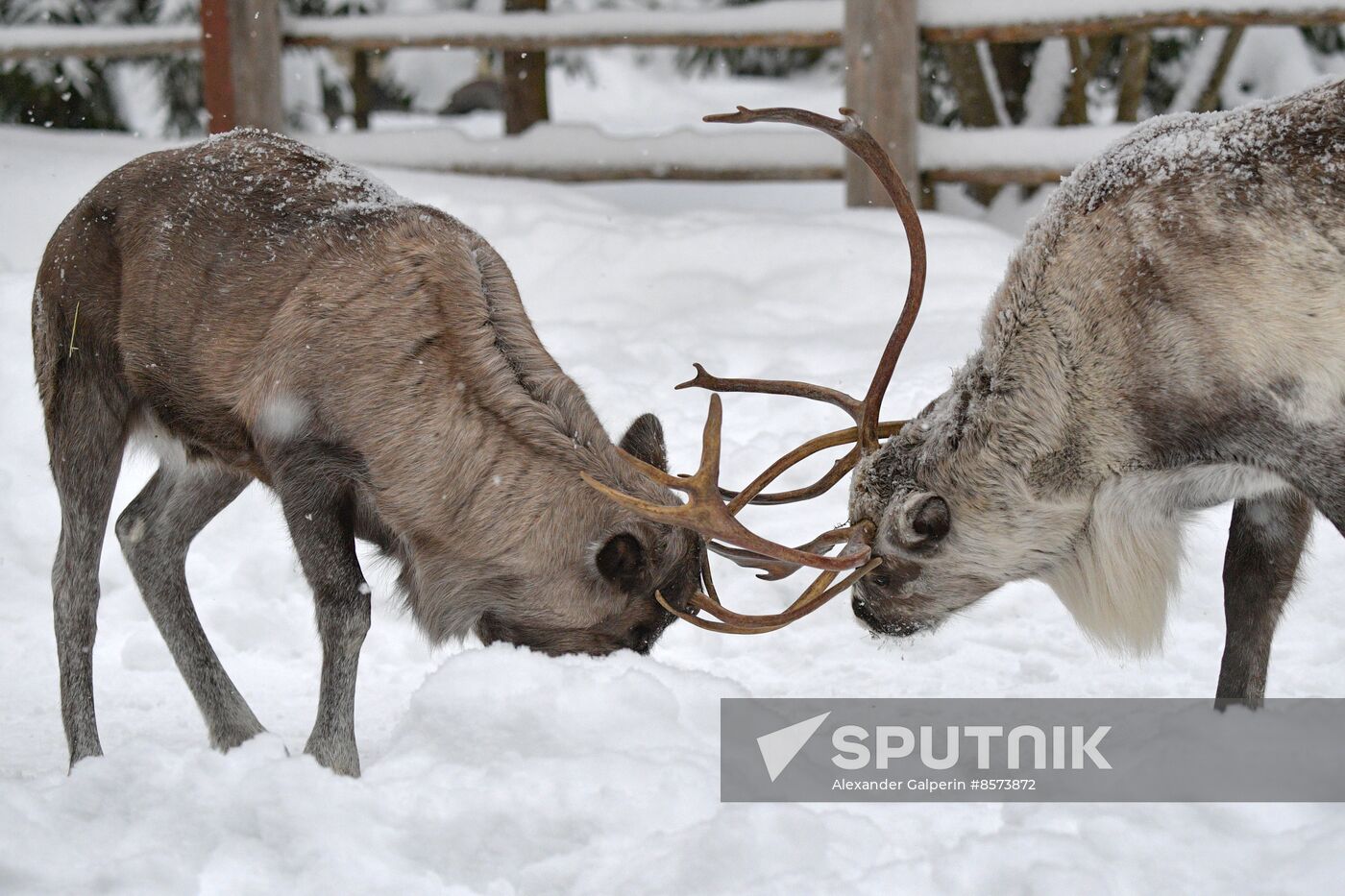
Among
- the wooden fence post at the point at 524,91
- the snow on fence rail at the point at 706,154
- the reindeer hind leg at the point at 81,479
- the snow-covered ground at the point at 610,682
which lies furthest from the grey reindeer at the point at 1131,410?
the wooden fence post at the point at 524,91

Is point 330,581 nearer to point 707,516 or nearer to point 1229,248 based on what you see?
point 707,516

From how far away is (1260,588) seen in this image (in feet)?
11.3

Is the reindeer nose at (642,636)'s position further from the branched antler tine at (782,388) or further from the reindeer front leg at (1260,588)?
the reindeer front leg at (1260,588)

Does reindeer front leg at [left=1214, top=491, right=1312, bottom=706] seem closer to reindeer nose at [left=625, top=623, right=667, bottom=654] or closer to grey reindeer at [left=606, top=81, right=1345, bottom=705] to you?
grey reindeer at [left=606, top=81, right=1345, bottom=705]

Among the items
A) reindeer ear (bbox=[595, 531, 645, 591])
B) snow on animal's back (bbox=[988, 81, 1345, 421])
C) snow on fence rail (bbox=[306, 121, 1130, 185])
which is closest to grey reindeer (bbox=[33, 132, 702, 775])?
reindeer ear (bbox=[595, 531, 645, 591])

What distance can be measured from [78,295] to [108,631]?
121 centimetres

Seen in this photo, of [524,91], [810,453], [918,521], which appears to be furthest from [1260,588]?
[524,91]

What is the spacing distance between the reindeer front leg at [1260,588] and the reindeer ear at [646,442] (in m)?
1.41

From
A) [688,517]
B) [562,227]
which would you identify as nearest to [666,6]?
[562,227]

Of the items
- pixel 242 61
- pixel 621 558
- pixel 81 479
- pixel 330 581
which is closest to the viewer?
pixel 621 558

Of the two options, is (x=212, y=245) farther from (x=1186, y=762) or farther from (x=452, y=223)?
(x=1186, y=762)

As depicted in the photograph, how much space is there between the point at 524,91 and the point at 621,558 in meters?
6.34

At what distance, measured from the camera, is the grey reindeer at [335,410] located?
3.23 meters

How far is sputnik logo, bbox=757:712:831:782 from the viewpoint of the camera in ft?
9.74
